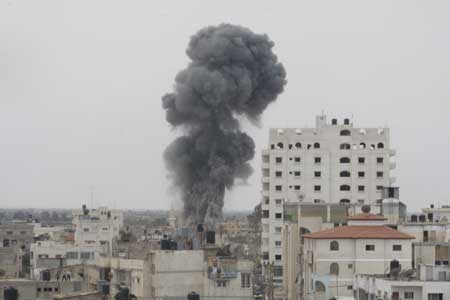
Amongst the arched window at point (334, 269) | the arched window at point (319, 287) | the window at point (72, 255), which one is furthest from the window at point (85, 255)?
the arched window at point (334, 269)

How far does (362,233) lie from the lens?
51219mm

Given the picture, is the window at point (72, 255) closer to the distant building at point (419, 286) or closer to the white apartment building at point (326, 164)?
the white apartment building at point (326, 164)

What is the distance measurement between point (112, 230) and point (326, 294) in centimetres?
5832

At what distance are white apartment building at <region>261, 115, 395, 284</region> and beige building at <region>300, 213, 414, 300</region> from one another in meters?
35.6

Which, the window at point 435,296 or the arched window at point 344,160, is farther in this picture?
the arched window at point 344,160

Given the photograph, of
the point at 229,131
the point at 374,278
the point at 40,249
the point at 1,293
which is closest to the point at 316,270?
the point at 374,278

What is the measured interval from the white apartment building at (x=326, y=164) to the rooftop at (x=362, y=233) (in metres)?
35.4

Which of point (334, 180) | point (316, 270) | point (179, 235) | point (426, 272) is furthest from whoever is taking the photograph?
point (334, 180)

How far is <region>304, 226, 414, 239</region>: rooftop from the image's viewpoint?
167 ft

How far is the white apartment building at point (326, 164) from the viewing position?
88.2m

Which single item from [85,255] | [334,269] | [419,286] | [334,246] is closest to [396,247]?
[334,246]

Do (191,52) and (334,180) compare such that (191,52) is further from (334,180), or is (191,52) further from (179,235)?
(179,235)

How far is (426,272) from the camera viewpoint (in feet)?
142

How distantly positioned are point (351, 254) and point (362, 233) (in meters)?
0.90
